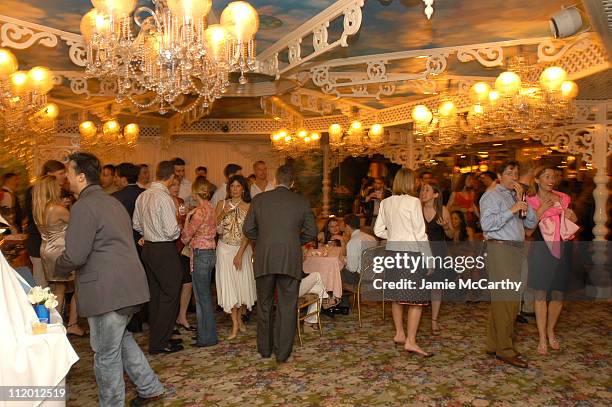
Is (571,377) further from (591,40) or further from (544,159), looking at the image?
(544,159)

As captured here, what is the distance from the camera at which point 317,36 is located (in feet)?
16.3

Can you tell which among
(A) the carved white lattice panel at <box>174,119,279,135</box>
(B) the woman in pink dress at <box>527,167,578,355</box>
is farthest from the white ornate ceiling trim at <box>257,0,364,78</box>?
(A) the carved white lattice panel at <box>174,119,279,135</box>

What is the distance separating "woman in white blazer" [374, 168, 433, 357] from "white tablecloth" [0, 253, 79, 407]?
9.99 feet

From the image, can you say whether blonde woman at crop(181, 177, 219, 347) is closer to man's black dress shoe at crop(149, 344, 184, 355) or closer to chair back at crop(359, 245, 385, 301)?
man's black dress shoe at crop(149, 344, 184, 355)

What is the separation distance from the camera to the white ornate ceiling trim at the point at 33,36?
16.2ft

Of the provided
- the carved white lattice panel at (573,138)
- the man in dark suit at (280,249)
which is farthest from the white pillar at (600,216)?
the man in dark suit at (280,249)

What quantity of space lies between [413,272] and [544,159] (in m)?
8.72

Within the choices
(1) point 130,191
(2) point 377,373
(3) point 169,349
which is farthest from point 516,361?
(1) point 130,191

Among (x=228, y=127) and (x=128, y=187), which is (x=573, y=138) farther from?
(x=228, y=127)

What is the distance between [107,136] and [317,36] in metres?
5.69

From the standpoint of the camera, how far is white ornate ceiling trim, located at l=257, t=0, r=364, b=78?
169 inches

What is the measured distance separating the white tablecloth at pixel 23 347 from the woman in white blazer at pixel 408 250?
9.99ft

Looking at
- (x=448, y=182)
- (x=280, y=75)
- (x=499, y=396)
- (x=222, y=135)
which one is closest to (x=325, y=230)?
(x=280, y=75)

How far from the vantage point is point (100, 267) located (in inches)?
125
